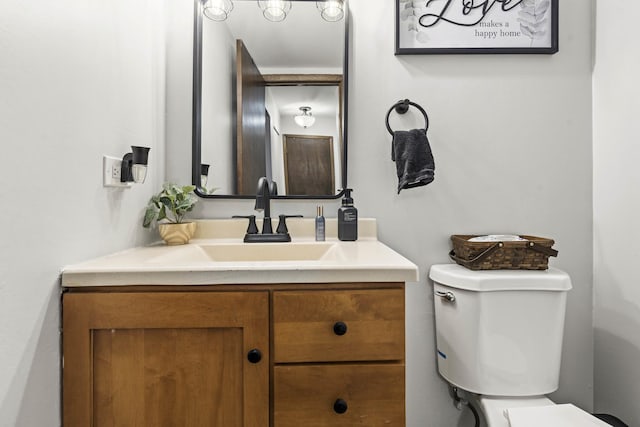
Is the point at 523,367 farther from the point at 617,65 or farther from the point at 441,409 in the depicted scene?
the point at 617,65

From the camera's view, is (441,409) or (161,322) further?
(441,409)

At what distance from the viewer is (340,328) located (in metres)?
0.79

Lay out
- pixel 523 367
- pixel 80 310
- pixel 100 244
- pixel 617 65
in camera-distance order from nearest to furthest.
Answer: pixel 80 310, pixel 100 244, pixel 523 367, pixel 617 65

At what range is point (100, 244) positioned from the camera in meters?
0.98

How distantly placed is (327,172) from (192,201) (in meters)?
0.54

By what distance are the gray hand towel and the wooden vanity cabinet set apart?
621 millimetres

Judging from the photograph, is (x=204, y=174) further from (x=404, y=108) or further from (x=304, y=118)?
(x=404, y=108)

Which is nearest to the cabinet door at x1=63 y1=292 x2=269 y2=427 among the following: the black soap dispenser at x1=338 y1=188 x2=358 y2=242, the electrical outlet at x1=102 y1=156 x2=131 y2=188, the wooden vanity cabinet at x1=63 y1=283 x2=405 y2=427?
the wooden vanity cabinet at x1=63 y1=283 x2=405 y2=427

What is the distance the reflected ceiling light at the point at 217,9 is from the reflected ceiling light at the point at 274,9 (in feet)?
0.43

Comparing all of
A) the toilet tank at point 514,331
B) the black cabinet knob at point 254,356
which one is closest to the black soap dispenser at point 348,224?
the toilet tank at point 514,331

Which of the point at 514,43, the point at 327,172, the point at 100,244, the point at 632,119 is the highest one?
the point at 514,43

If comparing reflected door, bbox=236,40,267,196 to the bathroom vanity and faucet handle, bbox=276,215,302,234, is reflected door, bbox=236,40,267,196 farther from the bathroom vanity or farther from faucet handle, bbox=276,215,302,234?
the bathroom vanity

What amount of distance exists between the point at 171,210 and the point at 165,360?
634mm

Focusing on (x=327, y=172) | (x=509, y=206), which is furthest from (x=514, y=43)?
(x=327, y=172)
